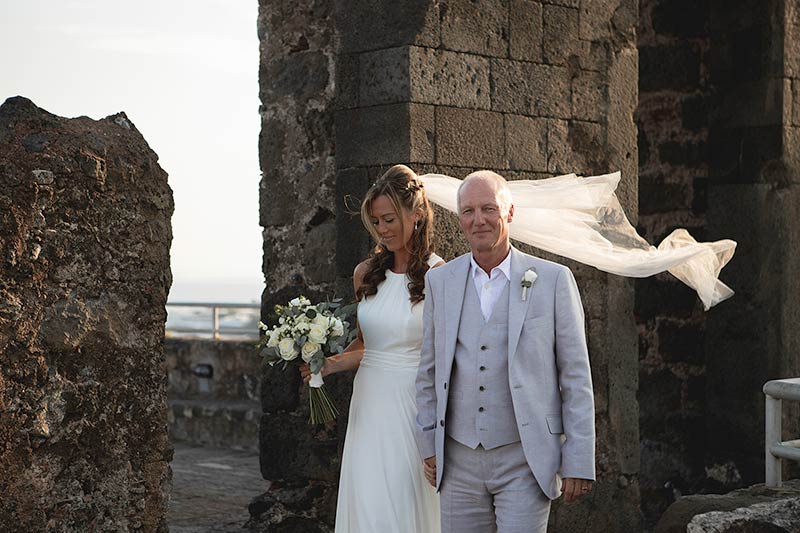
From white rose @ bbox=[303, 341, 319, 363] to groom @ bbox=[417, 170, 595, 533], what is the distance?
2.09ft

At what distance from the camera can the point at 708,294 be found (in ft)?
21.4

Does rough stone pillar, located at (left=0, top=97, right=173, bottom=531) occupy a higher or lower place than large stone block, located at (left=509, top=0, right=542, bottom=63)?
lower

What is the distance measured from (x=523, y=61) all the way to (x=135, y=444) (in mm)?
3337

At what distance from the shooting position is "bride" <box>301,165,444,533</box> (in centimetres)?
446

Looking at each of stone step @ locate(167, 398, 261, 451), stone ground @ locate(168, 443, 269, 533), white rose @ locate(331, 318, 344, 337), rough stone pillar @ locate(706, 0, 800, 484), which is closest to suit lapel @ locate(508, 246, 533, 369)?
white rose @ locate(331, 318, 344, 337)

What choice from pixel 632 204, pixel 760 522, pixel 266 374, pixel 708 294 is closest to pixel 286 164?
pixel 266 374

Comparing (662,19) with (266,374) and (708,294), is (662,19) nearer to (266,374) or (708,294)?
(708,294)

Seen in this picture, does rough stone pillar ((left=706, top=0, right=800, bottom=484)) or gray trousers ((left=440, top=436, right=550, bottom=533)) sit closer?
gray trousers ((left=440, top=436, right=550, bottom=533))

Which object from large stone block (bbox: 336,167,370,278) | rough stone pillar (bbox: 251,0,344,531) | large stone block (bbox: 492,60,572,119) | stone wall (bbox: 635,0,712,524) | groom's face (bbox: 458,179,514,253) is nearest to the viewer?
groom's face (bbox: 458,179,514,253)

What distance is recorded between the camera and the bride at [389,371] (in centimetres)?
446

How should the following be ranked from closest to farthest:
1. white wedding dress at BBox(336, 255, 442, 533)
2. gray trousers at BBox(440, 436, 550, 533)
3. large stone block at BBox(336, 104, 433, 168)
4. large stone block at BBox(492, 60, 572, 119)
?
gray trousers at BBox(440, 436, 550, 533), white wedding dress at BBox(336, 255, 442, 533), large stone block at BBox(336, 104, 433, 168), large stone block at BBox(492, 60, 572, 119)

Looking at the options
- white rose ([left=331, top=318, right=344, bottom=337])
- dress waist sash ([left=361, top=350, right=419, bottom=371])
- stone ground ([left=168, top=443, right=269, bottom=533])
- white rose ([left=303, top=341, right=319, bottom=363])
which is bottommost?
stone ground ([left=168, top=443, right=269, bottom=533])

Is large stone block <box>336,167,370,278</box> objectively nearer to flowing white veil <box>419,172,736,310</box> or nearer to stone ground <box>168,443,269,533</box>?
flowing white veil <box>419,172,736,310</box>

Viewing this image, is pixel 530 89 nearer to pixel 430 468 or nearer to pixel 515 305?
pixel 515 305
